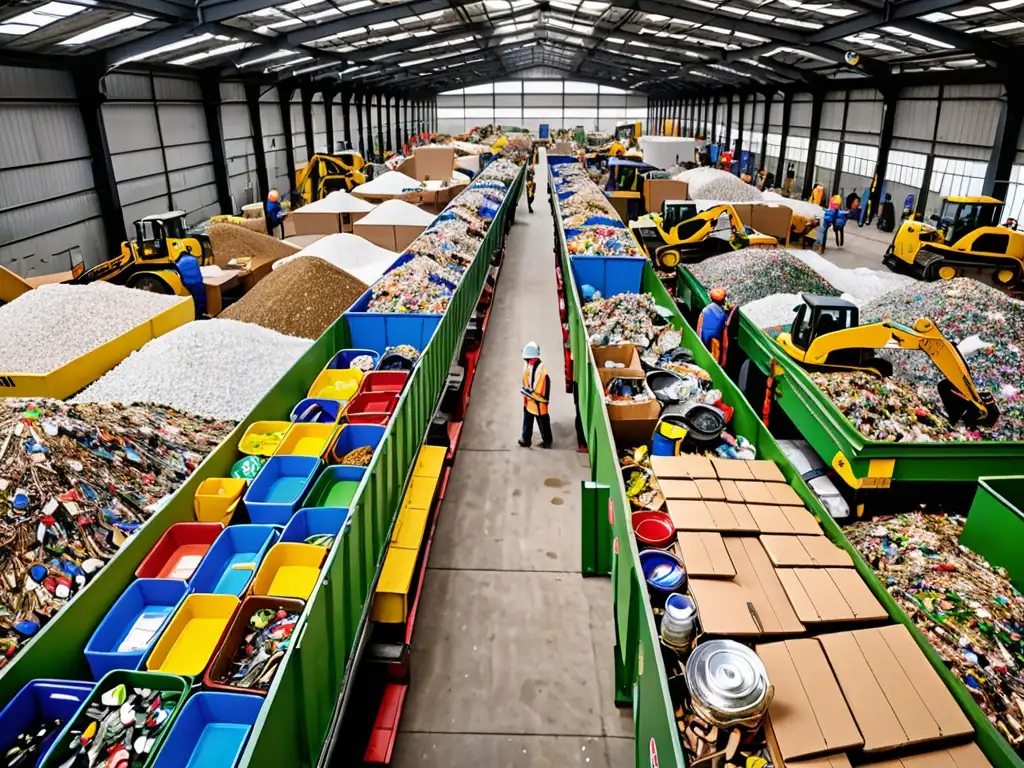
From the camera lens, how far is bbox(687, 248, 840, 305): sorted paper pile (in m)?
9.34

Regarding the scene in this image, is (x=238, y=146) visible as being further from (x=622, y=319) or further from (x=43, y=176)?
(x=622, y=319)

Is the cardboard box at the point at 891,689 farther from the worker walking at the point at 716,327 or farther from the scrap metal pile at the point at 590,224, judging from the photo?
the scrap metal pile at the point at 590,224

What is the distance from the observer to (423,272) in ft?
32.3

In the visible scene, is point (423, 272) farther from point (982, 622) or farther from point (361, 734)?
point (982, 622)

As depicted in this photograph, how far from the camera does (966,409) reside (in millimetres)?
5613

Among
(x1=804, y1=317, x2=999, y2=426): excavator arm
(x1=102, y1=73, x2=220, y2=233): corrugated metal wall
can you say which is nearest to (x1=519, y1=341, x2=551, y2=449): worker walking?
(x1=804, y1=317, x2=999, y2=426): excavator arm

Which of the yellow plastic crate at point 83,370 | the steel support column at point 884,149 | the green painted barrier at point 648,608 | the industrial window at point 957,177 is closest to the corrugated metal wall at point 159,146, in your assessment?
the yellow plastic crate at point 83,370

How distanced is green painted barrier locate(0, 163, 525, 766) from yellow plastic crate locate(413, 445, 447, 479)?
0.19m

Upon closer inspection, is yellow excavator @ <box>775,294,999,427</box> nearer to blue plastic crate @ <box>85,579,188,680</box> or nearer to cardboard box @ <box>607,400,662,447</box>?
cardboard box @ <box>607,400,662,447</box>

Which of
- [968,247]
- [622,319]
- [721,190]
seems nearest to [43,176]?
[622,319]

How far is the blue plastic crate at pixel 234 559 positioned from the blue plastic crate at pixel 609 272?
23.5 feet

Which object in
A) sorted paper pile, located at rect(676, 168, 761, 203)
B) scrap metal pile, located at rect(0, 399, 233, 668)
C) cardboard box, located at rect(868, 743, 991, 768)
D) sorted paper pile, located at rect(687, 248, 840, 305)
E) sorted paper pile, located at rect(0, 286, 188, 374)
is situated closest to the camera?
cardboard box, located at rect(868, 743, 991, 768)

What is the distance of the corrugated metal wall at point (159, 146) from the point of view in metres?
15.7

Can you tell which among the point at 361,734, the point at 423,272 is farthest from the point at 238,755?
the point at 423,272
